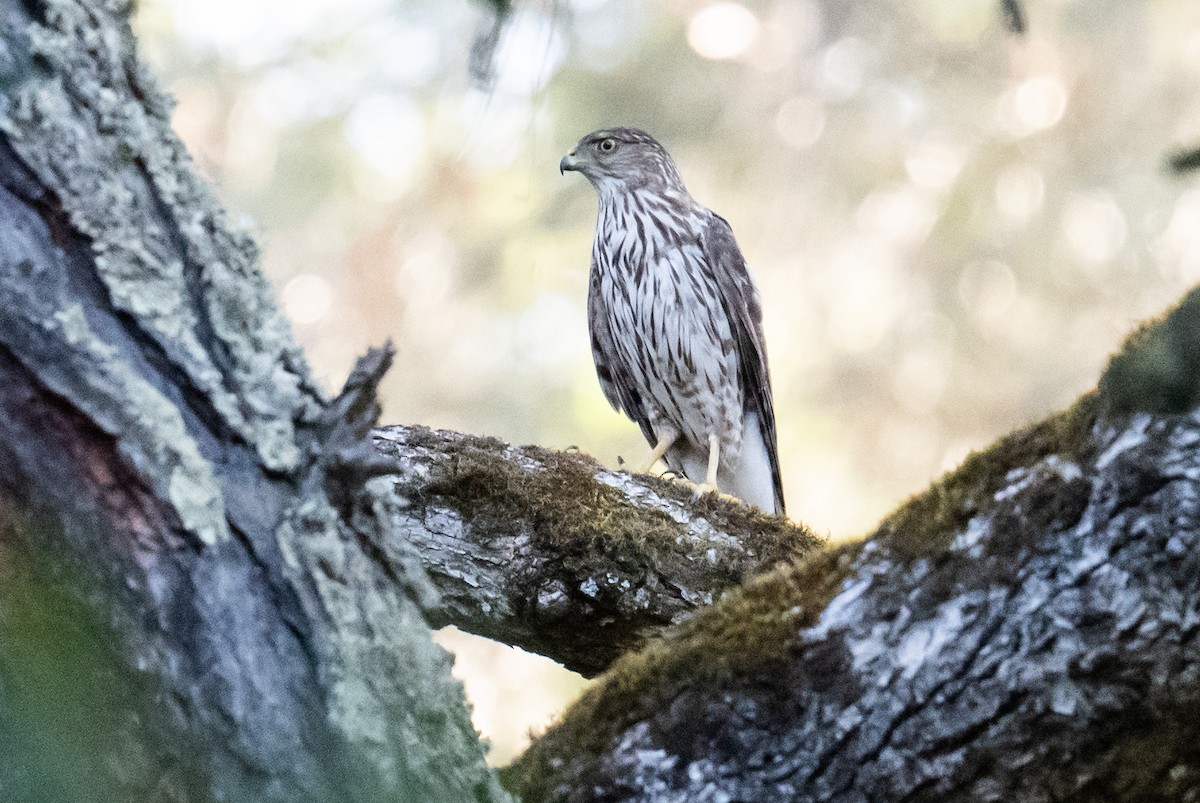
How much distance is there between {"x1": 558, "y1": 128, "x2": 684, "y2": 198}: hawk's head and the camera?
18.8 ft

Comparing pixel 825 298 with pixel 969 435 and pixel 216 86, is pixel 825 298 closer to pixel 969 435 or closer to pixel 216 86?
pixel 969 435

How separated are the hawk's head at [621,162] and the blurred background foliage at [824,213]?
327 centimetres

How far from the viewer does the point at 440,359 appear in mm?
10031

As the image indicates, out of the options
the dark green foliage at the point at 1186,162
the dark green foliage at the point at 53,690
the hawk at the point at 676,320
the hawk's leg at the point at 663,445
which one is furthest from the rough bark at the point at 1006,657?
Answer: the hawk's leg at the point at 663,445

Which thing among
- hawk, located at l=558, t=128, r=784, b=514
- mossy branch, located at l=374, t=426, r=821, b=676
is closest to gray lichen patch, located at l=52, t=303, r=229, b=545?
mossy branch, located at l=374, t=426, r=821, b=676

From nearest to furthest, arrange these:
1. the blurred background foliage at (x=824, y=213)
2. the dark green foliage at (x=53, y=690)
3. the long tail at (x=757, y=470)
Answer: the dark green foliage at (x=53, y=690)
the long tail at (x=757, y=470)
the blurred background foliage at (x=824, y=213)

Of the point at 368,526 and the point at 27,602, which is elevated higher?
the point at 368,526

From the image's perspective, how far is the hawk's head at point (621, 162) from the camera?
226 inches

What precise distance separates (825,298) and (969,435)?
62.4 inches

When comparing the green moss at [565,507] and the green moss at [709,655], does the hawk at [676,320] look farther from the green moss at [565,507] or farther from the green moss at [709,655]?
the green moss at [709,655]

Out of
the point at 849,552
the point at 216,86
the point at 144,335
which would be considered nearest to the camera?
the point at 144,335

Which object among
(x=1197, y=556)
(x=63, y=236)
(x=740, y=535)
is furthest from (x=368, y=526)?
(x=740, y=535)

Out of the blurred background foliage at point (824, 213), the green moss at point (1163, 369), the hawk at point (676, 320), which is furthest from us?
the blurred background foliage at point (824, 213)

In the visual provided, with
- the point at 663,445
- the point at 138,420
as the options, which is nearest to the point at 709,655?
the point at 138,420
